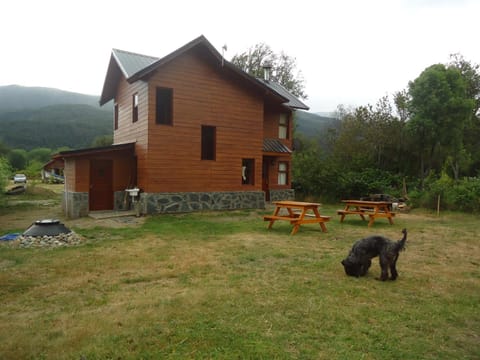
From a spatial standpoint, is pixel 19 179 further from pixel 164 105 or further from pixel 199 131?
pixel 199 131

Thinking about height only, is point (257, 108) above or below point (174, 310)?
above

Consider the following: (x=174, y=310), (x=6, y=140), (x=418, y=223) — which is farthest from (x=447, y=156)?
(x=6, y=140)

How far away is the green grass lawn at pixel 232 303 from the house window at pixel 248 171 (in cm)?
791

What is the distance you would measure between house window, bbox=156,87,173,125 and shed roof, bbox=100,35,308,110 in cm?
111

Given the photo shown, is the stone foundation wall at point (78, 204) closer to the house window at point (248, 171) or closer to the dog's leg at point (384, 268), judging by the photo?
the house window at point (248, 171)

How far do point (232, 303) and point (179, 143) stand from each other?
10.3 meters

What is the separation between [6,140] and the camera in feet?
272

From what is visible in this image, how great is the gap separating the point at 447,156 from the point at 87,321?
83.8 ft

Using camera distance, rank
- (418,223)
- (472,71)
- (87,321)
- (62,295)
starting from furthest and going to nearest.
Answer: (472,71)
(418,223)
(62,295)
(87,321)

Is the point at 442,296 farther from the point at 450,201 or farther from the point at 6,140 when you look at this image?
the point at 6,140

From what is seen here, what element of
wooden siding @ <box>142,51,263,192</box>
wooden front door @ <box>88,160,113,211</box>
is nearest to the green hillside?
wooden front door @ <box>88,160,113,211</box>

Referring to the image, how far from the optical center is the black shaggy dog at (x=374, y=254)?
554cm

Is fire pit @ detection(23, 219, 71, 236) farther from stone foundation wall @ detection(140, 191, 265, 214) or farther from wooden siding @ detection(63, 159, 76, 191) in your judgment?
wooden siding @ detection(63, 159, 76, 191)

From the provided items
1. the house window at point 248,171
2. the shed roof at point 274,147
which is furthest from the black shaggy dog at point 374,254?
the shed roof at point 274,147
